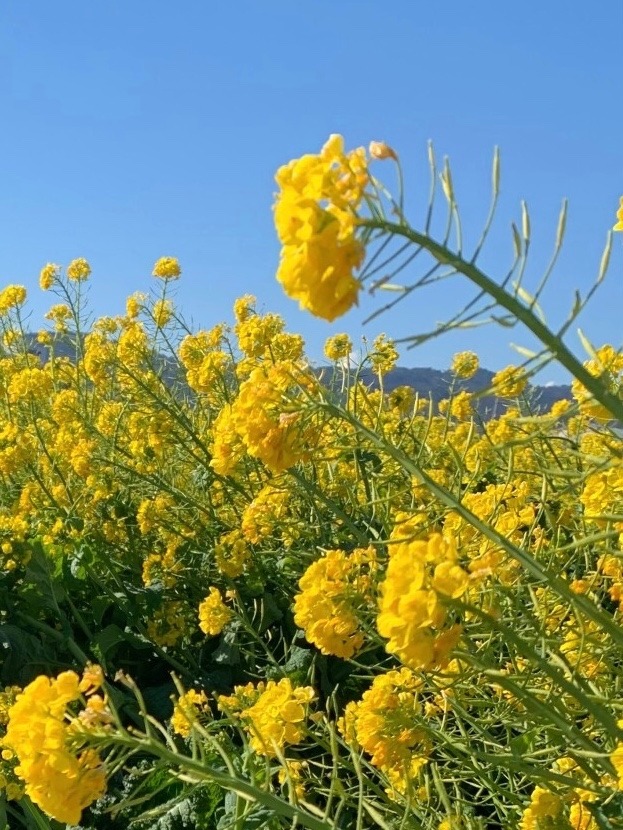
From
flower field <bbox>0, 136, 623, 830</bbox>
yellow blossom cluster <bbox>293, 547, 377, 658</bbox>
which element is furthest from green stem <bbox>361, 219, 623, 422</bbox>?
yellow blossom cluster <bbox>293, 547, 377, 658</bbox>

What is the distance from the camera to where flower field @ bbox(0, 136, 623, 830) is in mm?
1156

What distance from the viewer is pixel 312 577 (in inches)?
67.7

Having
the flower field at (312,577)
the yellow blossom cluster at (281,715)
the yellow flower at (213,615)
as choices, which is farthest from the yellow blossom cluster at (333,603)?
the yellow flower at (213,615)

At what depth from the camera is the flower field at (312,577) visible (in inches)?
45.5

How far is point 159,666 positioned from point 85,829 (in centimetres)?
97

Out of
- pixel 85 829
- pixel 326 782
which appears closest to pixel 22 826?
pixel 85 829

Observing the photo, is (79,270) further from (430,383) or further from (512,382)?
(512,382)

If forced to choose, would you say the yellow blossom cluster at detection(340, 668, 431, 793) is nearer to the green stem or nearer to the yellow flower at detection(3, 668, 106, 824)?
the yellow flower at detection(3, 668, 106, 824)

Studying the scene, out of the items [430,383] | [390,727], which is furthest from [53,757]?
[430,383]

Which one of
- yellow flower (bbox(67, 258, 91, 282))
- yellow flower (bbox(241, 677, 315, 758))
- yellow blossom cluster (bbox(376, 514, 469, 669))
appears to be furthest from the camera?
yellow flower (bbox(67, 258, 91, 282))

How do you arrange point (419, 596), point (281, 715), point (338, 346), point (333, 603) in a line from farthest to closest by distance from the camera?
point (338, 346), point (281, 715), point (333, 603), point (419, 596)

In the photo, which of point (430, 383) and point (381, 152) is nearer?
point (381, 152)

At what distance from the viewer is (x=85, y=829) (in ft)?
9.46

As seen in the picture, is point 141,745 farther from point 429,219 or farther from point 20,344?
point 20,344
